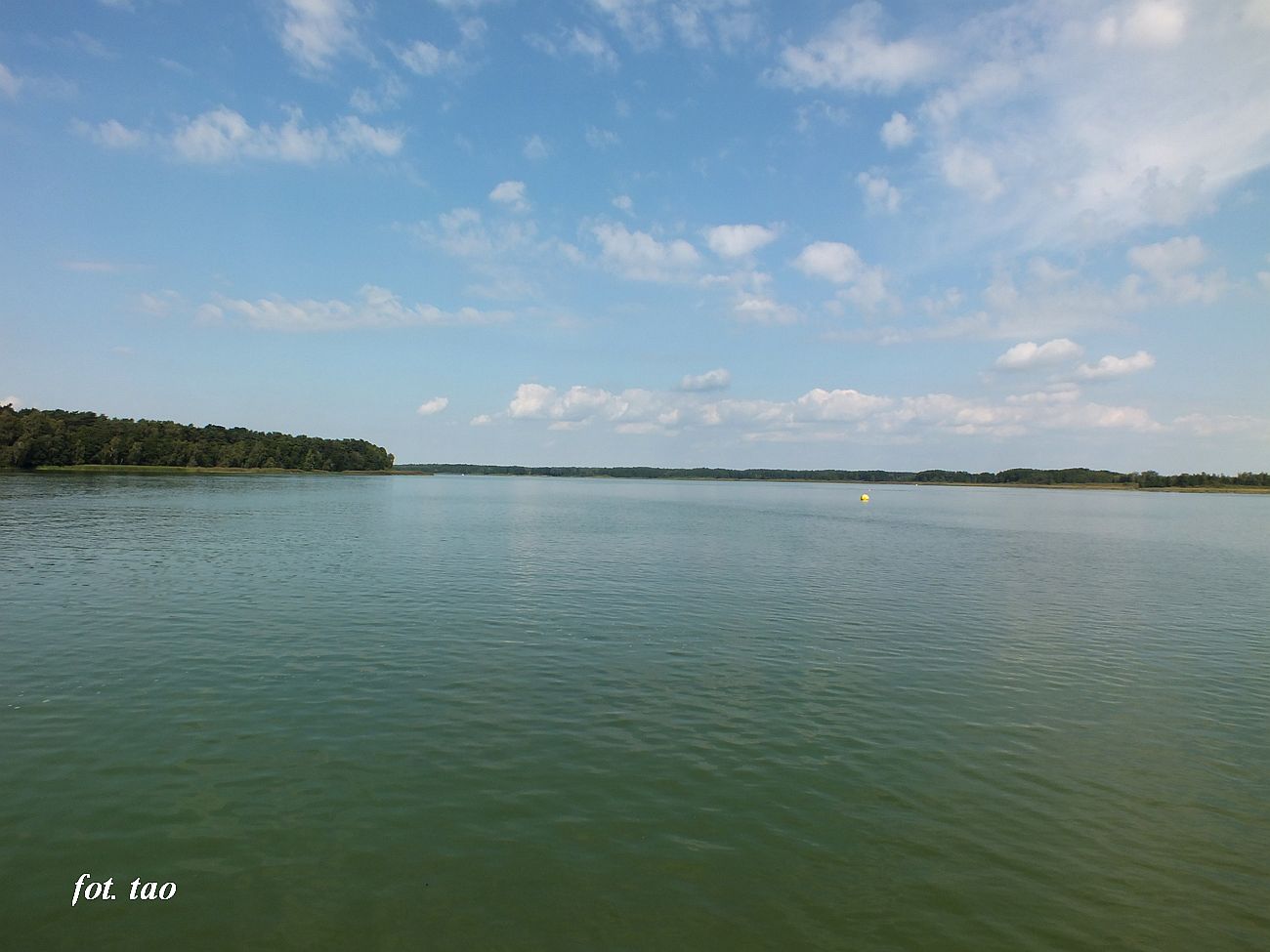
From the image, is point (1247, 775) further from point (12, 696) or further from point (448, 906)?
point (12, 696)

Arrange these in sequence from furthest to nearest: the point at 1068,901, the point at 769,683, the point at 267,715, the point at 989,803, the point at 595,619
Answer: the point at 595,619
the point at 769,683
the point at 267,715
the point at 989,803
the point at 1068,901

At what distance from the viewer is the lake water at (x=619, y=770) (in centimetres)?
937

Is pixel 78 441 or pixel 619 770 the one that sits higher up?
pixel 78 441

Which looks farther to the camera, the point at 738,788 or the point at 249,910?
the point at 738,788

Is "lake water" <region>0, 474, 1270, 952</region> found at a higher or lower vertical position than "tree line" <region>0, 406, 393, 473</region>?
lower

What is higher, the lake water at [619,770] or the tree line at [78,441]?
the tree line at [78,441]

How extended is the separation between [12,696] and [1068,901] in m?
22.4

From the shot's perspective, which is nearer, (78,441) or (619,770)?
(619,770)

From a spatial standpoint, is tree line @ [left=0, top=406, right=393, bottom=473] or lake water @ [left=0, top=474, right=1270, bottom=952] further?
tree line @ [left=0, top=406, right=393, bottom=473]

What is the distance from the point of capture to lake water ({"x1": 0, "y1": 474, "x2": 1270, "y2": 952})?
30.7 ft

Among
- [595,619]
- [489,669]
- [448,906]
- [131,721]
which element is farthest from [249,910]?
[595,619]

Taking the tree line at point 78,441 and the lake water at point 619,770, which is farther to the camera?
the tree line at point 78,441

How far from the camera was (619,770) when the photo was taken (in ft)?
44.5

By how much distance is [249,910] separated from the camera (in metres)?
9.11
